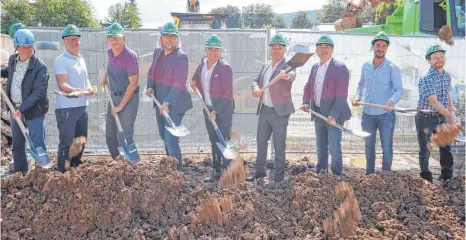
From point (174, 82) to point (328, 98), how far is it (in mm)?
1839

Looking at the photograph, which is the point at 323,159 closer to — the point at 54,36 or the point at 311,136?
the point at 311,136

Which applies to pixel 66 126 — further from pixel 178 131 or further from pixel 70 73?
pixel 178 131

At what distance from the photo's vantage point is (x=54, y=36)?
23.0ft

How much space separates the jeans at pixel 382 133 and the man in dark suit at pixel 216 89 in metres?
1.74

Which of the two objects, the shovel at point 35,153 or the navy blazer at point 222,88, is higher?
the navy blazer at point 222,88

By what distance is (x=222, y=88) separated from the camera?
5.61 metres

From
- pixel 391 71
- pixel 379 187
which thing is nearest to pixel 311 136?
pixel 391 71

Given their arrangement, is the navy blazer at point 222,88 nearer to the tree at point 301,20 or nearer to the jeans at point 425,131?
the jeans at point 425,131

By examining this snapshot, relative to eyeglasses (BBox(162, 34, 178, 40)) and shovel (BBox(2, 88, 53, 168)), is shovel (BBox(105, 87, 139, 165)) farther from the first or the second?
eyeglasses (BBox(162, 34, 178, 40))

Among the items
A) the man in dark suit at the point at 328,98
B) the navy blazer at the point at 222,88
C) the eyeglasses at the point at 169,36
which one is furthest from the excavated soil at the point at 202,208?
the eyeglasses at the point at 169,36

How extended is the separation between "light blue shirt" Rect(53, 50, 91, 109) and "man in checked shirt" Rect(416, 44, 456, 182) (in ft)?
13.8

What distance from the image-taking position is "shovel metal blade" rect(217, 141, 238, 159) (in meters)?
5.39

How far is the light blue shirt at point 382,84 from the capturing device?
A: 5617 mm

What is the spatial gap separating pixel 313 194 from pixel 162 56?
245cm
